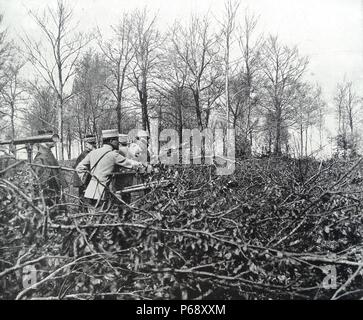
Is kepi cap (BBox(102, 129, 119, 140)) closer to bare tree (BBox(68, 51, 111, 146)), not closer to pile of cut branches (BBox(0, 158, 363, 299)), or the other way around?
pile of cut branches (BBox(0, 158, 363, 299))

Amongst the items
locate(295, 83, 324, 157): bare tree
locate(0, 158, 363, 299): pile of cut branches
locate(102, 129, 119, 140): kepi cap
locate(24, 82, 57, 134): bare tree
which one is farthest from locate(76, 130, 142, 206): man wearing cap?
locate(295, 83, 324, 157): bare tree

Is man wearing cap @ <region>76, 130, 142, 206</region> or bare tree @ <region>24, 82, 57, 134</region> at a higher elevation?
bare tree @ <region>24, 82, 57, 134</region>

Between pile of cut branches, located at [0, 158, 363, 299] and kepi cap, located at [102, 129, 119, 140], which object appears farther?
kepi cap, located at [102, 129, 119, 140]

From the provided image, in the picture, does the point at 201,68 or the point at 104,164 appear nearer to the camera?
the point at 104,164

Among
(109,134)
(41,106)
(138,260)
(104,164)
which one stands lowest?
(138,260)

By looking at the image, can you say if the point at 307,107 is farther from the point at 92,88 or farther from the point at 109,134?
the point at 109,134

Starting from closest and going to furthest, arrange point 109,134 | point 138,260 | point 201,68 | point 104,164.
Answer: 1. point 138,260
2. point 104,164
3. point 109,134
4. point 201,68

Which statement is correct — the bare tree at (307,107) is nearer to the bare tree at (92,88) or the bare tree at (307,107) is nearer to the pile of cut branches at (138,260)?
the bare tree at (92,88)

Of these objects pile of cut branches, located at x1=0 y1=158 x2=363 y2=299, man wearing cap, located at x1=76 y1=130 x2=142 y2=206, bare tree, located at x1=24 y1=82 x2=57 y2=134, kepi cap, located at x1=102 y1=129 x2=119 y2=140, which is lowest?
pile of cut branches, located at x1=0 y1=158 x2=363 y2=299

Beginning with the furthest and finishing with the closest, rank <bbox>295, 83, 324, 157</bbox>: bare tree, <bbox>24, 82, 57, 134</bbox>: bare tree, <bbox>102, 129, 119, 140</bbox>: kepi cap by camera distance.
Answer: <bbox>295, 83, 324, 157</bbox>: bare tree < <bbox>24, 82, 57, 134</bbox>: bare tree < <bbox>102, 129, 119, 140</bbox>: kepi cap

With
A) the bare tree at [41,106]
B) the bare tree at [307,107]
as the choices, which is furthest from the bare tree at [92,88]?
the bare tree at [307,107]

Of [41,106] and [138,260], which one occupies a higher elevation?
[41,106]

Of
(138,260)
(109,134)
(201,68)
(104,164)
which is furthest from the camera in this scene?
(201,68)

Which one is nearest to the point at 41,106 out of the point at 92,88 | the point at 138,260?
the point at 92,88
